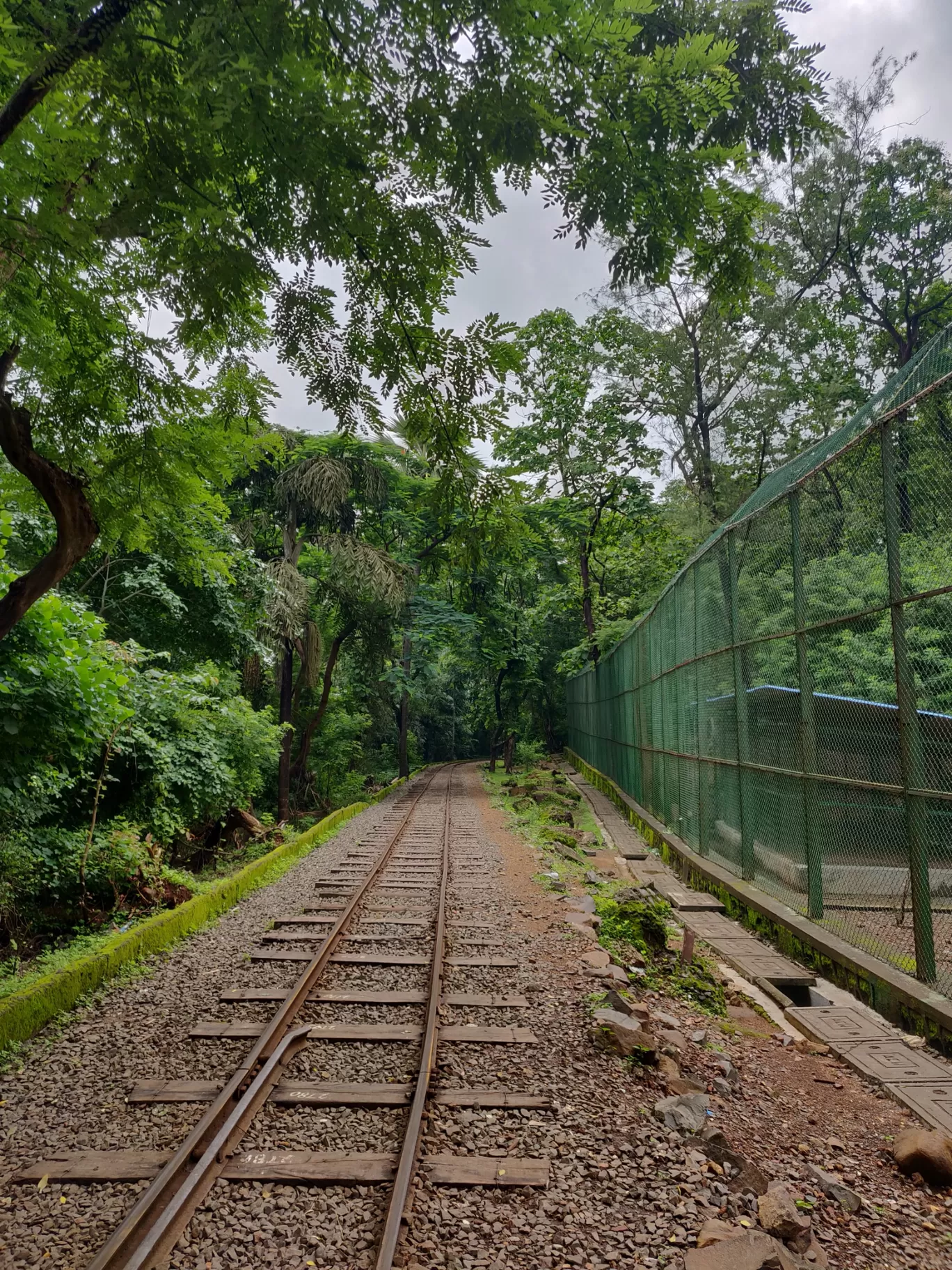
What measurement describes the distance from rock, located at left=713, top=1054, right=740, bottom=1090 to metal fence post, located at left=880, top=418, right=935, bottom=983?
137 cm

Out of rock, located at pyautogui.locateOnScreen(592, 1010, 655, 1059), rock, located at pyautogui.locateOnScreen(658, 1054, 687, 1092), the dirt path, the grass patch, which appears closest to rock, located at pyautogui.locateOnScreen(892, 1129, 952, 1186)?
the dirt path

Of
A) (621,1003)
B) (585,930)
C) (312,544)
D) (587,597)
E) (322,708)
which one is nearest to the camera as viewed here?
(621,1003)

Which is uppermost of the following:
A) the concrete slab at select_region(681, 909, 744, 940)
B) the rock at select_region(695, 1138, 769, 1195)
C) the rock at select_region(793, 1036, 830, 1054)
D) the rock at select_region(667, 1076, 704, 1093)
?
the rock at select_region(695, 1138, 769, 1195)

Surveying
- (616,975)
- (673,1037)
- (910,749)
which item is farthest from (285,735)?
(910,749)

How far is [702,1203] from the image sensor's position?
9.87 feet

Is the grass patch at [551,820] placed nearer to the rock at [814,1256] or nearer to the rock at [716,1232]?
the rock at [716,1232]

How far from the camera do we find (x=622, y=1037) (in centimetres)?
444

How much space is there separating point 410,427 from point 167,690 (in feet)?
21.4

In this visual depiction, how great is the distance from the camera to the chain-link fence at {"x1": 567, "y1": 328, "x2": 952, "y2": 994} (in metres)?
4.66

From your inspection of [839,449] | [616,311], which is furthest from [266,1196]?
[616,311]

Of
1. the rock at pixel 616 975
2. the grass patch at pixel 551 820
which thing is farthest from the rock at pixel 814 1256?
the grass patch at pixel 551 820

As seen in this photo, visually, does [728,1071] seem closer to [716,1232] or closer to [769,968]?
[716,1232]

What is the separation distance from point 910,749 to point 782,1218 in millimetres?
2904

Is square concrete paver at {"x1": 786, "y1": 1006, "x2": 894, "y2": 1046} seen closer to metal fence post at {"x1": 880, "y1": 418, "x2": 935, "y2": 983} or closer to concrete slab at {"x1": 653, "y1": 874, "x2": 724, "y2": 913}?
metal fence post at {"x1": 880, "y1": 418, "x2": 935, "y2": 983}
